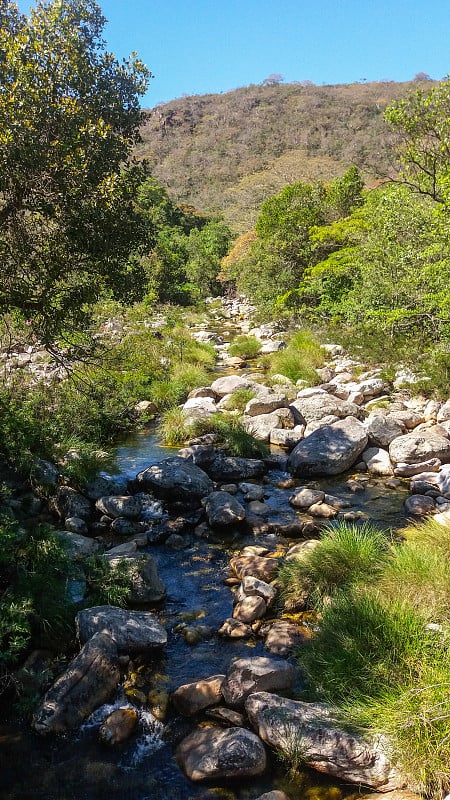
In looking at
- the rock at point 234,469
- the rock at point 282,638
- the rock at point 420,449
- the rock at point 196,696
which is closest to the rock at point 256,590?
the rock at point 282,638

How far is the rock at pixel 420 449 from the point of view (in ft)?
33.6

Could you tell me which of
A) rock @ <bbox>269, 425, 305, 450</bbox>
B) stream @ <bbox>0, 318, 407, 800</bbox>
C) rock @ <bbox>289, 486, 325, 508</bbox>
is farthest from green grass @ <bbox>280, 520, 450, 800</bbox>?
rock @ <bbox>269, 425, 305, 450</bbox>

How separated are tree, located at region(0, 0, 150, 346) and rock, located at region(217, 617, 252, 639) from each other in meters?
4.23

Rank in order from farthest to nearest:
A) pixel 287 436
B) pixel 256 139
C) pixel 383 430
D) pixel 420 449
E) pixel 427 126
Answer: pixel 256 139 < pixel 287 436 < pixel 383 430 < pixel 427 126 < pixel 420 449

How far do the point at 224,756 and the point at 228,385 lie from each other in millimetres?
11923

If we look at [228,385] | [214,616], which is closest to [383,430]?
[228,385]

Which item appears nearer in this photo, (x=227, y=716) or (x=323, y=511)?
(x=227, y=716)

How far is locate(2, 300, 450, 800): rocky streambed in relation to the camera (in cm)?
416

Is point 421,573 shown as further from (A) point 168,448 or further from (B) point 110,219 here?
(A) point 168,448

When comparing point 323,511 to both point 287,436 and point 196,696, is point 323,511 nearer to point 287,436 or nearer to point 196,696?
point 287,436

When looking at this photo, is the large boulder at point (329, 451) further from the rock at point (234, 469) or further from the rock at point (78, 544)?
the rock at point (78, 544)

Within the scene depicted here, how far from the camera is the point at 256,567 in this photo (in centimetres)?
712

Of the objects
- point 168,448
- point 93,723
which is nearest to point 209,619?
point 93,723

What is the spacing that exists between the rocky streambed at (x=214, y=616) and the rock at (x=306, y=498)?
3 cm
